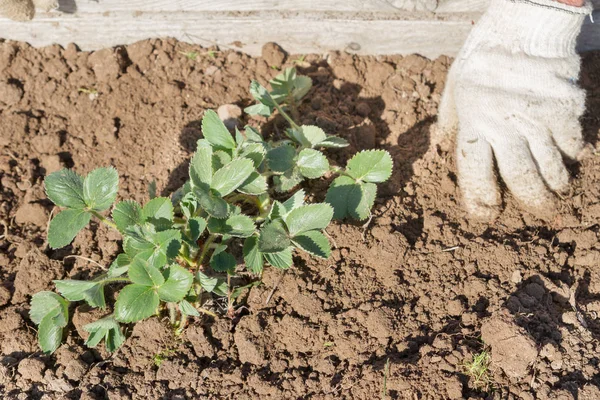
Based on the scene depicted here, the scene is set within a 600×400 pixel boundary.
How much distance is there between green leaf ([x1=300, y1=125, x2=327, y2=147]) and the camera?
6.96 feet

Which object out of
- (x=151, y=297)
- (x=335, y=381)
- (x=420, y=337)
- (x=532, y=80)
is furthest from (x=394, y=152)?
(x=151, y=297)

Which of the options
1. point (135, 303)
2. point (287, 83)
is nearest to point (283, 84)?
point (287, 83)

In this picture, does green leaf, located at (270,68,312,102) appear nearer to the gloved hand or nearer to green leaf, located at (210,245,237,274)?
green leaf, located at (210,245,237,274)

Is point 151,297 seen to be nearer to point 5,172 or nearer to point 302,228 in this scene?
point 302,228

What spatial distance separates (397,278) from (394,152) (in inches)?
22.7

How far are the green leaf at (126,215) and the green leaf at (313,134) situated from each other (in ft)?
2.04

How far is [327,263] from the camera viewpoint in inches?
84.2

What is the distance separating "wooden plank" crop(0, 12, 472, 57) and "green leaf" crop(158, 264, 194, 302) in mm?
1259

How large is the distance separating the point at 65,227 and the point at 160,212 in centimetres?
29

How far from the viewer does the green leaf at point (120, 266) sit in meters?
1.91

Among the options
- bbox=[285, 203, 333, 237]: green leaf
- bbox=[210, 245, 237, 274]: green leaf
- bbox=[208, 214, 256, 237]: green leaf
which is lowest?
bbox=[210, 245, 237, 274]: green leaf

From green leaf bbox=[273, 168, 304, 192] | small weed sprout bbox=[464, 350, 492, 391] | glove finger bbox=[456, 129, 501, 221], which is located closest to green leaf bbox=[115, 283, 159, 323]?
green leaf bbox=[273, 168, 304, 192]

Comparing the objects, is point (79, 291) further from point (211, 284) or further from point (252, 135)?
point (252, 135)

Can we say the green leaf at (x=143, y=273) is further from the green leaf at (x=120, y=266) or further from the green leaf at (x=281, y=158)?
the green leaf at (x=281, y=158)
